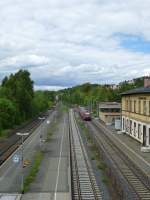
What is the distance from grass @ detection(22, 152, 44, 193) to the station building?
46.9 feet

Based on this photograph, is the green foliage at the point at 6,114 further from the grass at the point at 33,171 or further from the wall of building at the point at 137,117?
the grass at the point at 33,171

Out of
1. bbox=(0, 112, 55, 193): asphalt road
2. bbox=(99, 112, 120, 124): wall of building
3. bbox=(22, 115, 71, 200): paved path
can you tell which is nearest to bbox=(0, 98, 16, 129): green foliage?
bbox=(99, 112, 120, 124): wall of building

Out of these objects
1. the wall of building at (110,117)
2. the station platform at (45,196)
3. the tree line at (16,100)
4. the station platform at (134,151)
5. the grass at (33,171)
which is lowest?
the station platform at (45,196)

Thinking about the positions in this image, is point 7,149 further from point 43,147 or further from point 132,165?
point 132,165

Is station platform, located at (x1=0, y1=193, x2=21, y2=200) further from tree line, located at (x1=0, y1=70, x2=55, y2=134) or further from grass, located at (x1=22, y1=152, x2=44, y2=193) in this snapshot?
tree line, located at (x1=0, y1=70, x2=55, y2=134)

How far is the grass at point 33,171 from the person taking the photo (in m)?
32.3

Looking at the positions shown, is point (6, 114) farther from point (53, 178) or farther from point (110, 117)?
point (53, 178)

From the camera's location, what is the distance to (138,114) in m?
59.8

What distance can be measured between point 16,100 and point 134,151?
2235 inches

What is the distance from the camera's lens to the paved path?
96.6 feet

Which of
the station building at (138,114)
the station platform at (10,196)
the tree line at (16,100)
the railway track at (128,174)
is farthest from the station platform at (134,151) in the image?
the tree line at (16,100)

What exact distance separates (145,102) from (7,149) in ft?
60.6

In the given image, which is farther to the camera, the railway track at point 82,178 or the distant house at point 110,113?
the distant house at point 110,113

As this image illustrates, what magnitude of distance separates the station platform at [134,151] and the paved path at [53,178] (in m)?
6.84
